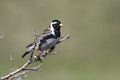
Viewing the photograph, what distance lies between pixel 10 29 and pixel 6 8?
1.38m

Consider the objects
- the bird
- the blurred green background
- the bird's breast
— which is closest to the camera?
the bird

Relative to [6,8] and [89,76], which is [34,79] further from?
[6,8]

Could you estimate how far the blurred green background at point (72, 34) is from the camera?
1814 centimetres

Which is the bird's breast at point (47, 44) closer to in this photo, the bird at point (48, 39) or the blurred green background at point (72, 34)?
the bird at point (48, 39)

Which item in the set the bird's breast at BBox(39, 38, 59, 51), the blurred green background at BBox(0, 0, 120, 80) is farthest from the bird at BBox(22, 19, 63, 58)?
the blurred green background at BBox(0, 0, 120, 80)

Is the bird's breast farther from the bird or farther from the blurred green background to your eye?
the blurred green background

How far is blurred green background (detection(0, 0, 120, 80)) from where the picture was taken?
18141 millimetres

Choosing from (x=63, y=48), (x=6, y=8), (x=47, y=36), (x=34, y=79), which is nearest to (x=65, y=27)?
(x=63, y=48)

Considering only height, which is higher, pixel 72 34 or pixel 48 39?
pixel 48 39

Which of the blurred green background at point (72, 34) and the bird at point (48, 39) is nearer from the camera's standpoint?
the bird at point (48, 39)

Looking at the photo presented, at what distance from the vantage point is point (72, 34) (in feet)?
66.0

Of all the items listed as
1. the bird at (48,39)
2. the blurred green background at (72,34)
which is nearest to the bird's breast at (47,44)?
the bird at (48,39)

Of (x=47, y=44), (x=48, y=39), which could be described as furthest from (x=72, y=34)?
(x=47, y=44)

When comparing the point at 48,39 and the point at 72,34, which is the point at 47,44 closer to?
the point at 48,39
